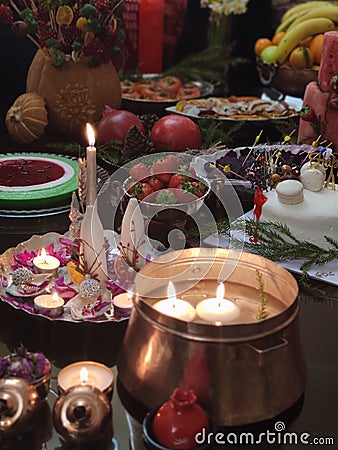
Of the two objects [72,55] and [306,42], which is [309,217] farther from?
[306,42]

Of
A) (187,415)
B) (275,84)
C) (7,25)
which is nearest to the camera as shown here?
(187,415)

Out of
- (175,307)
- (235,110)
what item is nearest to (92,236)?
(175,307)

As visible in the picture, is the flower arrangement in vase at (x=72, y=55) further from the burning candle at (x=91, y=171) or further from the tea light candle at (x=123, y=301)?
the tea light candle at (x=123, y=301)

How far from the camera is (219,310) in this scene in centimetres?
71

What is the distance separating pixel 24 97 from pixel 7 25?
0.81ft

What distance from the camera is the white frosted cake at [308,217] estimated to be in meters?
1.00

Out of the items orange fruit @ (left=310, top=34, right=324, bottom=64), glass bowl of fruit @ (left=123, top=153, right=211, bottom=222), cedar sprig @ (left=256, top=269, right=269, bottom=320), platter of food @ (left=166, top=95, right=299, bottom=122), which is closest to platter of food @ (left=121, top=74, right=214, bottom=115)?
platter of food @ (left=166, top=95, right=299, bottom=122)

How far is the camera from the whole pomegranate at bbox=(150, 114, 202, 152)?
53.3 inches

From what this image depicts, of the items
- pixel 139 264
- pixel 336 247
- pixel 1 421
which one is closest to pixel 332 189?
pixel 336 247

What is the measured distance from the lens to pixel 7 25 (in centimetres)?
163

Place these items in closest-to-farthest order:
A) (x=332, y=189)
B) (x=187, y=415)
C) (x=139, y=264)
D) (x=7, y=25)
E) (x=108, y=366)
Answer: (x=187, y=415) → (x=108, y=366) → (x=139, y=264) → (x=332, y=189) → (x=7, y=25)

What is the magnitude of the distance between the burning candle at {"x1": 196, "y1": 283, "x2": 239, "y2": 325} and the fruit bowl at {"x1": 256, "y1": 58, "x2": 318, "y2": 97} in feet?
3.76

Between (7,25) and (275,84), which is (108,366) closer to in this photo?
(7,25)

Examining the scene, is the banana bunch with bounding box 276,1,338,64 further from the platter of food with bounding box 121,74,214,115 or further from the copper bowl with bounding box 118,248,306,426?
the copper bowl with bounding box 118,248,306,426
